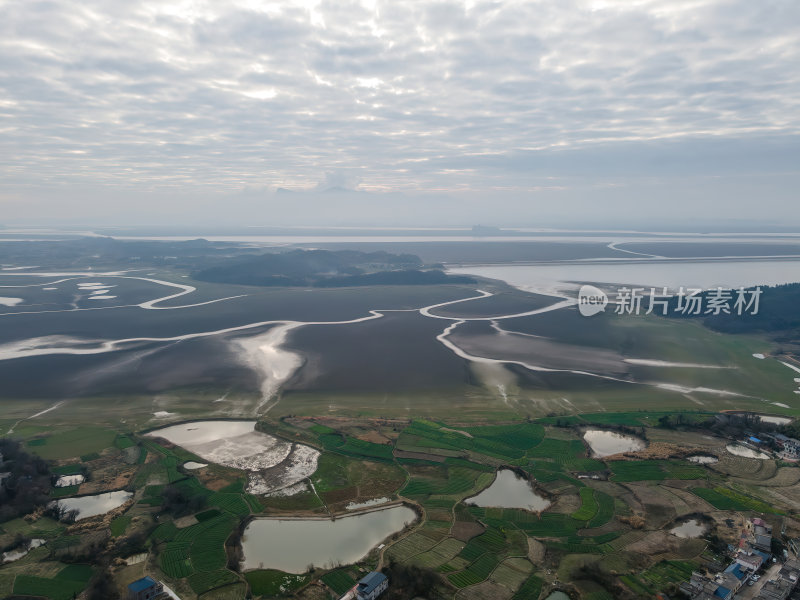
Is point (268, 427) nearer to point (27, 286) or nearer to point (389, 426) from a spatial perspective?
point (389, 426)

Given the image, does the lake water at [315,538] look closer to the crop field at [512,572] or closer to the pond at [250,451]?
the pond at [250,451]

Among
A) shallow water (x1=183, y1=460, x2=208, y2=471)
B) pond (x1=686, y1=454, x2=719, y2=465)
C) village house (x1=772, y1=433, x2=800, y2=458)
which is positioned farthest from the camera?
village house (x1=772, y1=433, x2=800, y2=458)

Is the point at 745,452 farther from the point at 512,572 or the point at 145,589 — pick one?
the point at 145,589

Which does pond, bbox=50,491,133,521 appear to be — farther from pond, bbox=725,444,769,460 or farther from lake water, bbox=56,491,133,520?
pond, bbox=725,444,769,460

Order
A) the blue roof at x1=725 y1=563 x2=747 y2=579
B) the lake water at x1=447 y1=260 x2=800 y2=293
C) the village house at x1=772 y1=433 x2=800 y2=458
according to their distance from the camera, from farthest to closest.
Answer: the lake water at x1=447 y1=260 x2=800 y2=293 → the village house at x1=772 y1=433 x2=800 y2=458 → the blue roof at x1=725 y1=563 x2=747 y2=579

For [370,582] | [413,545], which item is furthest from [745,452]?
[370,582]

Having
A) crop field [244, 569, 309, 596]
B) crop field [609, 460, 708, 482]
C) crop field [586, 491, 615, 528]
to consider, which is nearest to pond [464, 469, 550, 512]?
crop field [586, 491, 615, 528]

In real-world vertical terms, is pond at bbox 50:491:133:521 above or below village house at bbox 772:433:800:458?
below
